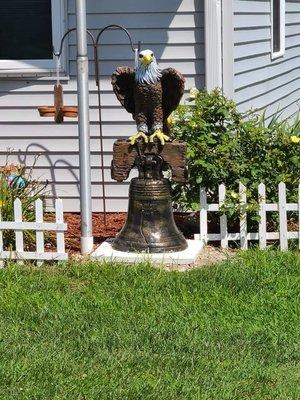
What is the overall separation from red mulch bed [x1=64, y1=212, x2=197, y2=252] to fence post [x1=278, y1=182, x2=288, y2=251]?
0.88 meters

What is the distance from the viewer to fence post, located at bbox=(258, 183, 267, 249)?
7.63 metres

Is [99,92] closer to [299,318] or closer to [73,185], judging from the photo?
[73,185]

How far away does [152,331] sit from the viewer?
5.77m

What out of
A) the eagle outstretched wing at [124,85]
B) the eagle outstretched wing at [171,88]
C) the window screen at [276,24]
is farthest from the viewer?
the window screen at [276,24]

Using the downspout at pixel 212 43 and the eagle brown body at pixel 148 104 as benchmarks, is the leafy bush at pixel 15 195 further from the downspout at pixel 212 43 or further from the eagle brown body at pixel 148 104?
the downspout at pixel 212 43

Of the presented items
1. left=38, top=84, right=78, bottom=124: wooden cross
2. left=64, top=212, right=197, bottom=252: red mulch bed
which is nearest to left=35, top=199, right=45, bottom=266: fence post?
left=64, top=212, right=197, bottom=252: red mulch bed

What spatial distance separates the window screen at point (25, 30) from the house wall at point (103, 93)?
0.23m

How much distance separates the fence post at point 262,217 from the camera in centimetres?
763

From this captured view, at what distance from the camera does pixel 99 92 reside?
8.71 m

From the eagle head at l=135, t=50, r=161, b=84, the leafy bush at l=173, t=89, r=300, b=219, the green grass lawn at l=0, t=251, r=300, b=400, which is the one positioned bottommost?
the green grass lawn at l=0, t=251, r=300, b=400

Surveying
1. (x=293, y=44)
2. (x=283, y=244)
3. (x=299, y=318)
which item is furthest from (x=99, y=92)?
(x=293, y=44)

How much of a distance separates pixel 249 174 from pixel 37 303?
7.88ft

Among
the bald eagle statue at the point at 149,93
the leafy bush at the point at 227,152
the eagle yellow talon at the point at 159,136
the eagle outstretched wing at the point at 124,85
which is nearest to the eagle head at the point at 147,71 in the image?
the bald eagle statue at the point at 149,93

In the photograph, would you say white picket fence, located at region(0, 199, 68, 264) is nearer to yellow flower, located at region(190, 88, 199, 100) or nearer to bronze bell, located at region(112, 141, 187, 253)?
bronze bell, located at region(112, 141, 187, 253)
